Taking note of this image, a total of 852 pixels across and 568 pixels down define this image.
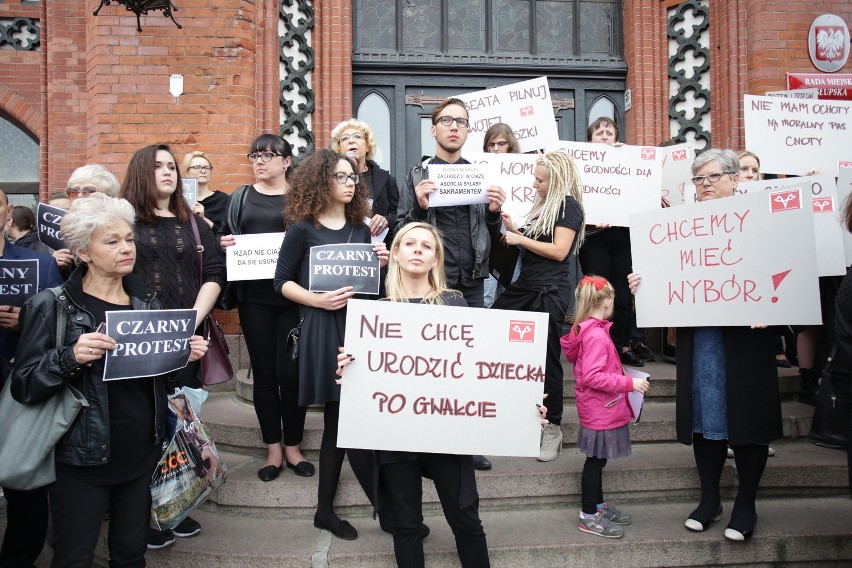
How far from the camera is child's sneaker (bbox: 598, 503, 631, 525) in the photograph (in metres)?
3.67

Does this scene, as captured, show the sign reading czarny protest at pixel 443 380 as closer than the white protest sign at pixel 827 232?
Yes

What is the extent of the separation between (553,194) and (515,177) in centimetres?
49

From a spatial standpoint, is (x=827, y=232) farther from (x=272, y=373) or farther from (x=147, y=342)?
(x=147, y=342)

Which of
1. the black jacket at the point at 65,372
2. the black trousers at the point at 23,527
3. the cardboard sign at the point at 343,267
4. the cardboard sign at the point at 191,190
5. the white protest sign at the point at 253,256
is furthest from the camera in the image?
the cardboard sign at the point at 191,190

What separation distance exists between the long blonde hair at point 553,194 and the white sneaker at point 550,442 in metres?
1.25

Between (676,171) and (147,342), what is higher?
(676,171)

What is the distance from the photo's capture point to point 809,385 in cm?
503

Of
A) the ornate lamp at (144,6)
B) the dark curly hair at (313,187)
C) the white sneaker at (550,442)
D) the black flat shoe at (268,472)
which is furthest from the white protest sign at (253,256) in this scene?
the ornate lamp at (144,6)

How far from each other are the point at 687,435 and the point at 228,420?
10.2 ft

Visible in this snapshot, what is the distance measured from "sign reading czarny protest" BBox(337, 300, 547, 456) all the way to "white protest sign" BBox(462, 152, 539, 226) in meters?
1.61

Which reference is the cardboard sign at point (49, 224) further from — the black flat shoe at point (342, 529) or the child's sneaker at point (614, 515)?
the child's sneaker at point (614, 515)

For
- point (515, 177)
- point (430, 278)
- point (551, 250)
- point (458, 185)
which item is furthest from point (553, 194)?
point (430, 278)

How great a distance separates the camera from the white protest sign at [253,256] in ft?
13.0

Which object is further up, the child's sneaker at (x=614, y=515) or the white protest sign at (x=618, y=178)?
the white protest sign at (x=618, y=178)
